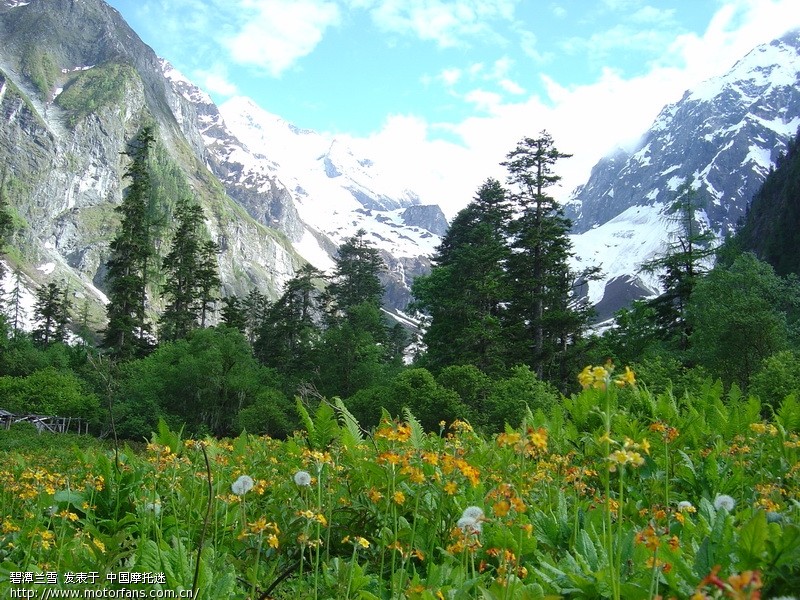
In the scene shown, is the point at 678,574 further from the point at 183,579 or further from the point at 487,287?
the point at 487,287

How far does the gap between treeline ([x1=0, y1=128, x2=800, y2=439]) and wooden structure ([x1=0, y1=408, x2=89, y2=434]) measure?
2.34 ft

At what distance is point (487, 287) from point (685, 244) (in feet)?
47.6

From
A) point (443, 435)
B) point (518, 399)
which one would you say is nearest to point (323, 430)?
point (443, 435)

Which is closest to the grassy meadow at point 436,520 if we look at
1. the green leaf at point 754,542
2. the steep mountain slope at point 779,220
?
the green leaf at point 754,542

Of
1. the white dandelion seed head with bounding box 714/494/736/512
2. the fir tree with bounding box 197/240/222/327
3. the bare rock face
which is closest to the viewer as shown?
the white dandelion seed head with bounding box 714/494/736/512

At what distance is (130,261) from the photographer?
3838 centimetres

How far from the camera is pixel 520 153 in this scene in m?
29.1

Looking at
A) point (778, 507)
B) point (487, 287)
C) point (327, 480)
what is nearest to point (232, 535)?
point (327, 480)

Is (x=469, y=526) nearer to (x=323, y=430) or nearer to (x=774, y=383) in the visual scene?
(x=323, y=430)

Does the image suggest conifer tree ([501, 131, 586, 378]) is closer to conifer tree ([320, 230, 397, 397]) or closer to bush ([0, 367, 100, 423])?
conifer tree ([320, 230, 397, 397])

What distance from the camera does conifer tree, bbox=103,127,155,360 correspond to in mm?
37531

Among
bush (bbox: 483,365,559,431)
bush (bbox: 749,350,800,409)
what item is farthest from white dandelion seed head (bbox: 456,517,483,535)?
bush (bbox: 483,365,559,431)

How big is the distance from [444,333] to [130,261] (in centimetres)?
2187

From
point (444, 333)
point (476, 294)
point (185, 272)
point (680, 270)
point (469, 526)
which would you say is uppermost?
point (185, 272)
